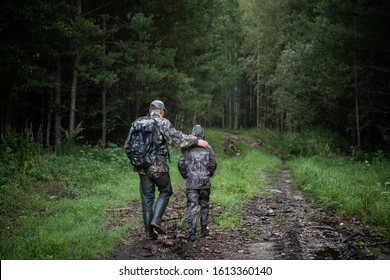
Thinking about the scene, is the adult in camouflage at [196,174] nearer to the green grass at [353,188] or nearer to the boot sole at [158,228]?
the boot sole at [158,228]

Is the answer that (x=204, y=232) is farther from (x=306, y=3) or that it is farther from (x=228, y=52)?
(x=228, y=52)

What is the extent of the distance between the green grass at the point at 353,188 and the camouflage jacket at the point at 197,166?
3685 mm

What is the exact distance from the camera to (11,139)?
1338 cm

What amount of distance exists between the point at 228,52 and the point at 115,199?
40.4m

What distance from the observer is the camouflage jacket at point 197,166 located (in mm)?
7328

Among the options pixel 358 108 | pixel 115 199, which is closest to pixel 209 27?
pixel 358 108

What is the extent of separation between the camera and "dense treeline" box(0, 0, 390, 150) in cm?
1558

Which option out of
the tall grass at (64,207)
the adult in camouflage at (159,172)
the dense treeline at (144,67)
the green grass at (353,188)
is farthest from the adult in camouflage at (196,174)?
the dense treeline at (144,67)

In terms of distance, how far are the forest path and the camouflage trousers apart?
31 cm

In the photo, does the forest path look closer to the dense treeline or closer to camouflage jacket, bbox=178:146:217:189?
camouflage jacket, bbox=178:146:217:189

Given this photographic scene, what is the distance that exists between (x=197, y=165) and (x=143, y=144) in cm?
115

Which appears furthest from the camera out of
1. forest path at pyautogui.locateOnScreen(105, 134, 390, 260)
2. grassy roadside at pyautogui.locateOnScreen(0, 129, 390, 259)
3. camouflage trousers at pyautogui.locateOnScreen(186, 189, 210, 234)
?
camouflage trousers at pyautogui.locateOnScreen(186, 189, 210, 234)

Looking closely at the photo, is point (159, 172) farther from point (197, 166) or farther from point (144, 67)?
point (144, 67)

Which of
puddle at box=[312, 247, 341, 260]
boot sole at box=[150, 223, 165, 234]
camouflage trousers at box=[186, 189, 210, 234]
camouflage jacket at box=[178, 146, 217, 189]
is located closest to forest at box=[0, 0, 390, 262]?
puddle at box=[312, 247, 341, 260]
